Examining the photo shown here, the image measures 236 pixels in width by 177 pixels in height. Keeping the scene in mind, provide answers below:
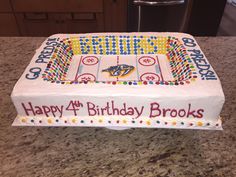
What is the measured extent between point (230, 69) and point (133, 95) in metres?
0.55

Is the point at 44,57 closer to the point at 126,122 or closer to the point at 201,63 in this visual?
the point at 126,122

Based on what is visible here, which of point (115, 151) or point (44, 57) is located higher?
point (44, 57)

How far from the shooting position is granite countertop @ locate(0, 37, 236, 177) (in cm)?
53

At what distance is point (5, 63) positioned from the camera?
0.93 m

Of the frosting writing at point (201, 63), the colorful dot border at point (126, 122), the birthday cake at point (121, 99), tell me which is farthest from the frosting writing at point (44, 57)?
the frosting writing at point (201, 63)

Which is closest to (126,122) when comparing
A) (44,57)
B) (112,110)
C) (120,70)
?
(112,110)

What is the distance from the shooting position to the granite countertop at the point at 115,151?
0.53 meters

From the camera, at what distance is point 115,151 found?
1.89 ft

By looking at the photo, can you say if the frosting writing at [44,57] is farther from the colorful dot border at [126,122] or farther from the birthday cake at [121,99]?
the colorful dot border at [126,122]

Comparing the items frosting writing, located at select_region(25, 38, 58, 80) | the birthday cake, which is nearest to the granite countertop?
the birthday cake

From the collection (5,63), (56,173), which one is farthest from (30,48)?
(56,173)

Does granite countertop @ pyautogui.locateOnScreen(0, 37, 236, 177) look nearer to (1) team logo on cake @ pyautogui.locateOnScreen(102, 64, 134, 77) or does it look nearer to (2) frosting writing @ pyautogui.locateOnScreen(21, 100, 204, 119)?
(2) frosting writing @ pyautogui.locateOnScreen(21, 100, 204, 119)

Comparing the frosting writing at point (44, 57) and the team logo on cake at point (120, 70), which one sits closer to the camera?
the frosting writing at point (44, 57)

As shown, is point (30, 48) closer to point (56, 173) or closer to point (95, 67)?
point (95, 67)
